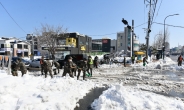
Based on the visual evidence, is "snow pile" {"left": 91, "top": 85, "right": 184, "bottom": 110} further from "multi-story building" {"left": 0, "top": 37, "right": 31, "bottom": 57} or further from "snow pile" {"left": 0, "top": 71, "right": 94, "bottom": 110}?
"multi-story building" {"left": 0, "top": 37, "right": 31, "bottom": 57}

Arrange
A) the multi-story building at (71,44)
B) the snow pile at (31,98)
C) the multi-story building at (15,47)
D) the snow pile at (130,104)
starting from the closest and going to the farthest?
the snow pile at (31,98) → the snow pile at (130,104) → the multi-story building at (71,44) → the multi-story building at (15,47)

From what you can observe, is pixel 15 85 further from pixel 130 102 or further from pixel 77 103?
pixel 130 102

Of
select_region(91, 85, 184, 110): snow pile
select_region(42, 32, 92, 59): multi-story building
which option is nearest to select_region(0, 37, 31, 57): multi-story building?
select_region(42, 32, 92, 59): multi-story building

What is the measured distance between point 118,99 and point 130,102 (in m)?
0.46

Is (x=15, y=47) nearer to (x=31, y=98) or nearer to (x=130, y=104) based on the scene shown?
(x=31, y=98)

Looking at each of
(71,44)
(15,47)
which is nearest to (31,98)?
(71,44)

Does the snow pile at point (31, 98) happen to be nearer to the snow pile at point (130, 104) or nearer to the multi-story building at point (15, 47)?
the snow pile at point (130, 104)

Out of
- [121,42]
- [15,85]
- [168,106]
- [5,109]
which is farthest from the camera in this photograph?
[121,42]

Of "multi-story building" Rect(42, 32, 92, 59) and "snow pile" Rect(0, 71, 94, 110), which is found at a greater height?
"multi-story building" Rect(42, 32, 92, 59)

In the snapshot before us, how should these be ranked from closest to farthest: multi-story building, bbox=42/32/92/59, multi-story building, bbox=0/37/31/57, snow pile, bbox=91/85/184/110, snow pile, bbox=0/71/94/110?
Result: 1. snow pile, bbox=0/71/94/110
2. snow pile, bbox=91/85/184/110
3. multi-story building, bbox=42/32/92/59
4. multi-story building, bbox=0/37/31/57

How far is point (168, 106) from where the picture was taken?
19.0ft

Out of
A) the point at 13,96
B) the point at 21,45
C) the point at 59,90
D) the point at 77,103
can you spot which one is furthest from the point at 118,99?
the point at 21,45

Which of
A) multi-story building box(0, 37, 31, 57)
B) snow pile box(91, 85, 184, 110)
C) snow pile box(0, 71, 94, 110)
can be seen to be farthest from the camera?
multi-story building box(0, 37, 31, 57)

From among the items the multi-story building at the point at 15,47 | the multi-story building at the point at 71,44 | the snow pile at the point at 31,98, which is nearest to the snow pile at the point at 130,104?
the snow pile at the point at 31,98
